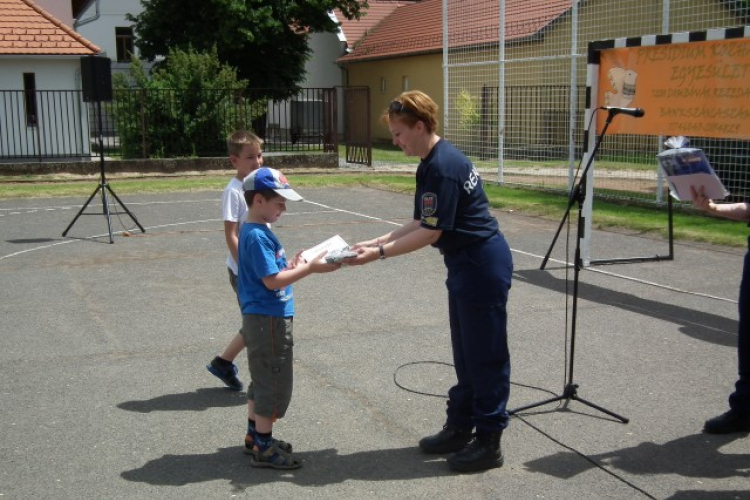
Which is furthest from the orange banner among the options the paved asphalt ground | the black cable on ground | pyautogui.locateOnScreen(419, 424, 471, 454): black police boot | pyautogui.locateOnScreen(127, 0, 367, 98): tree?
pyautogui.locateOnScreen(127, 0, 367, 98): tree

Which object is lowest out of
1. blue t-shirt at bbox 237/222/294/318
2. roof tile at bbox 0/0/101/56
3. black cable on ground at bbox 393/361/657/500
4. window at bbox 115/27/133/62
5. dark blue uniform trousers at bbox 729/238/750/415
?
black cable on ground at bbox 393/361/657/500

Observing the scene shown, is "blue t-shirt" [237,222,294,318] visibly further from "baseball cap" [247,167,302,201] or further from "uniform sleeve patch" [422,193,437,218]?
"uniform sleeve patch" [422,193,437,218]

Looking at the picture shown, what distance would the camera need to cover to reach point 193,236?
41.4 feet

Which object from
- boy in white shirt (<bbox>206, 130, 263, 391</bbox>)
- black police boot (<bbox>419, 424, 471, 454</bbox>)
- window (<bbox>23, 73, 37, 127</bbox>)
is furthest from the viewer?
window (<bbox>23, 73, 37, 127</bbox>)

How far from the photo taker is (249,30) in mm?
29484

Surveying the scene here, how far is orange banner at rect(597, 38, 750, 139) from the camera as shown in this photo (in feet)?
26.7

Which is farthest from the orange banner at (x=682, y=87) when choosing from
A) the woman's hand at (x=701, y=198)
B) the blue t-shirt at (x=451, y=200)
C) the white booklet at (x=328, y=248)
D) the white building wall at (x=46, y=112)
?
the white building wall at (x=46, y=112)

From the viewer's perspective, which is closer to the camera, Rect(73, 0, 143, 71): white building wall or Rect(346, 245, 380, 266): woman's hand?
Rect(346, 245, 380, 266): woman's hand

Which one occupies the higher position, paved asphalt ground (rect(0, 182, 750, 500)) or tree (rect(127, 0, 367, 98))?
tree (rect(127, 0, 367, 98))

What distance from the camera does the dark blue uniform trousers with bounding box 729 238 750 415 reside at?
495cm

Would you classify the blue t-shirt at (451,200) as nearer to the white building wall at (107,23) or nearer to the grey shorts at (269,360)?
the grey shorts at (269,360)

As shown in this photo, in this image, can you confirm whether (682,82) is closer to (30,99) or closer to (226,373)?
(226,373)

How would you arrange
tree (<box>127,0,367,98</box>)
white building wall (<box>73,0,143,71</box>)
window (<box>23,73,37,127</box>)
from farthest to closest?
white building wall (<box>73,0,143,71</box>) → tree (<box>127,0,367,98</box>) → window (<box>23,73,37,127</box>)

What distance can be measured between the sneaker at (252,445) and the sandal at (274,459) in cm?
4
